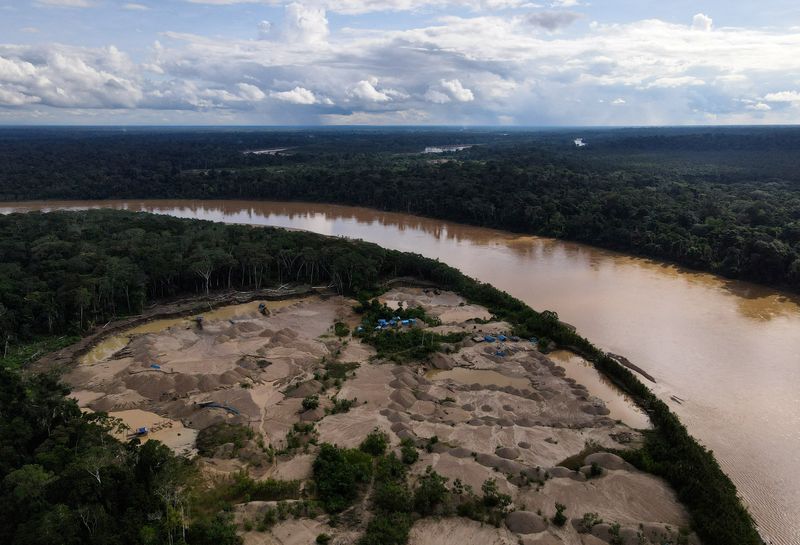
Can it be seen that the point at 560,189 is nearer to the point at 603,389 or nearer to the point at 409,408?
the point at 603,389

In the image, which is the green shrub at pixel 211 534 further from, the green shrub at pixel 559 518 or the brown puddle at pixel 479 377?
the brown puddle at pixel 479 377

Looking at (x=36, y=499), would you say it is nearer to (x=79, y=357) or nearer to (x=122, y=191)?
(x=79, y=357)

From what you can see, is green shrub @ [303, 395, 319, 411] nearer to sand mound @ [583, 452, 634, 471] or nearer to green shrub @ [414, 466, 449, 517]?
green shrub @ [414, 466, 449, 517]

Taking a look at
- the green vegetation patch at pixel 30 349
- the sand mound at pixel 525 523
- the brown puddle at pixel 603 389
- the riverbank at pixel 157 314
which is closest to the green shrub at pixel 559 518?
the sand mound at pixel 525 523

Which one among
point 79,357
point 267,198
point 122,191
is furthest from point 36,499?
point 122,191

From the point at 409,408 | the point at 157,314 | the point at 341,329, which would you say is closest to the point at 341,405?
the point at 409,408

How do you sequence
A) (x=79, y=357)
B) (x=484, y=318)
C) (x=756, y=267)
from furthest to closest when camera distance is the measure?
(x=756, y=267) → (x=484, y=318) → (x=79, y=357)
